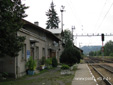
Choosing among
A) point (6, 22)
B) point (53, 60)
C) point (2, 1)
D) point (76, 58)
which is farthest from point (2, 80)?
point (53, 60)

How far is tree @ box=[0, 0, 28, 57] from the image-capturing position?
25.8ft

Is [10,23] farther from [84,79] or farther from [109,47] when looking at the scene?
[109,47]

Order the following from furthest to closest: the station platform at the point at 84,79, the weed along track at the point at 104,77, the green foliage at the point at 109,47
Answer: the green foliage at the point at 109,47 < the weed along track at the point at 104,77 < the station platform at the point at 84,79

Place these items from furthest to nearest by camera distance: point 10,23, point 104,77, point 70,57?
1. point 70,57
2. point 104,77
3. point 10,23

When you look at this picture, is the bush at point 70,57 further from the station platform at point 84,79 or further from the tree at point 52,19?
the tree at point 52,19

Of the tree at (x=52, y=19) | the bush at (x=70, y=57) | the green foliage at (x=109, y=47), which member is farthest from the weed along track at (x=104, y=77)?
the green foliage at (x=109, y=47)

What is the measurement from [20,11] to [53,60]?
16480 mm

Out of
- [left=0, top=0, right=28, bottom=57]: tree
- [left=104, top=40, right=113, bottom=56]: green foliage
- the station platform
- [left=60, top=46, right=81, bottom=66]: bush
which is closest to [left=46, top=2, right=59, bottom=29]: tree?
[left=60, top=46, right=81, bottom=66]: bush

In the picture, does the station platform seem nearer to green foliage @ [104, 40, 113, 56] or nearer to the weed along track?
the weed along track

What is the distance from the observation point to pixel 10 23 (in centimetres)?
823

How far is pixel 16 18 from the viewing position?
8.73 meters

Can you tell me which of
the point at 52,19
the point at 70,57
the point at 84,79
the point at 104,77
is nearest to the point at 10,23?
the point at 84,79

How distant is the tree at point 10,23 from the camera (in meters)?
7.88

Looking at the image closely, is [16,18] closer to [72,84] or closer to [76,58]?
[72,84]
